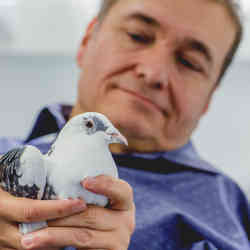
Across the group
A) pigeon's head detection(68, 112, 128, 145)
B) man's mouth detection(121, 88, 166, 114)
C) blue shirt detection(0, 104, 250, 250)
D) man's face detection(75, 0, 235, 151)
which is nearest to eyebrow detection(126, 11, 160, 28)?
man's face detection(75, 0, 235, 151)

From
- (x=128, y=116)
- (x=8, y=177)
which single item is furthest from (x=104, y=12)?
(x=8, y=177)

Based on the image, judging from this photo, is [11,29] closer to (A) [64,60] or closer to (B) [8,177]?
(A) [64,60]

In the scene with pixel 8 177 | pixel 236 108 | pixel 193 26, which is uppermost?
pixel 193 26

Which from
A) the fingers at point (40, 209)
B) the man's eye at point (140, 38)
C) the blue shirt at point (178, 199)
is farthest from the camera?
the man's eye at point (140, 38)

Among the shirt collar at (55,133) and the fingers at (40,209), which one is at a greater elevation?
the fingers at (40,209)

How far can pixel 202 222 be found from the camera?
0.59m

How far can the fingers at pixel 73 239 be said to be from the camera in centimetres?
29

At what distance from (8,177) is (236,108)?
1.18m

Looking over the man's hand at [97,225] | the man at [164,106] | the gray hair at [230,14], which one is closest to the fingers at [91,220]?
the man's hand at [97,225]

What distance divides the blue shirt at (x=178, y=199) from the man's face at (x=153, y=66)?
0.06 meters

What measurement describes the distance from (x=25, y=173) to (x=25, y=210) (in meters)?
0.03

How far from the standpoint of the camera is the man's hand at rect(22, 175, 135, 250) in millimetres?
296

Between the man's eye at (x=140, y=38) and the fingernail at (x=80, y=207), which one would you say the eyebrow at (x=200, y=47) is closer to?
the man's eye at (x=140, y=38)

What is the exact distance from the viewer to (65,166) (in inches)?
11.8
